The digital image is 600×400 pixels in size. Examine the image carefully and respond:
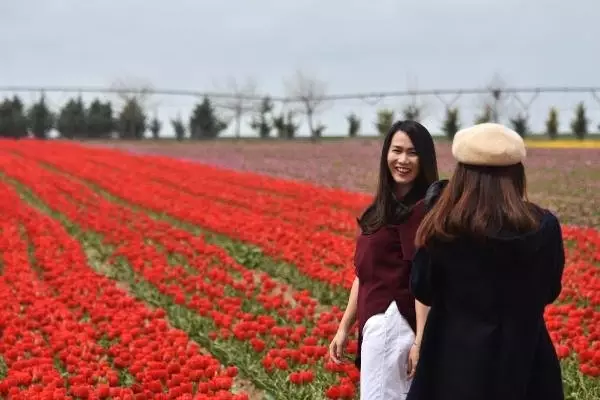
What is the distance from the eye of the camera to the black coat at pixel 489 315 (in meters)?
2.73

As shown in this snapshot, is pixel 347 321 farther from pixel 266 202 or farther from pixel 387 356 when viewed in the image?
pixel 266 202

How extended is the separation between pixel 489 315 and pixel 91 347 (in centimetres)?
344

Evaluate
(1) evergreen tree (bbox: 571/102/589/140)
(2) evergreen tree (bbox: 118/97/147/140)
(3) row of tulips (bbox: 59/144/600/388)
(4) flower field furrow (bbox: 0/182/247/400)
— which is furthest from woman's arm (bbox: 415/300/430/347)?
(2) evergreen tree (bbox: 118/97/147/140)

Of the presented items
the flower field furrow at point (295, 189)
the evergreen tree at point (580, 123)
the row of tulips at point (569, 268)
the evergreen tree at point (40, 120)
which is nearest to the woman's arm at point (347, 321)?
the row of tulips at point (569, 268)

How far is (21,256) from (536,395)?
7280mm

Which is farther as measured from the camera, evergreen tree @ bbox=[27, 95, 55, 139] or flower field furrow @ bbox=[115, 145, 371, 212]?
evergreen tree @ bbox=[27, 95, 55, 139]

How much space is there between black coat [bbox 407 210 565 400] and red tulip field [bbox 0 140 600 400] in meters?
1.57

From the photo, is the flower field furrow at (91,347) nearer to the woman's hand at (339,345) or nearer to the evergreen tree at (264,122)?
the woman's hand at (339,345)

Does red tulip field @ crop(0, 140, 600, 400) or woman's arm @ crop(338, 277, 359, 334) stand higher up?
woman's arm @ crop(338, 277, 359, 334)

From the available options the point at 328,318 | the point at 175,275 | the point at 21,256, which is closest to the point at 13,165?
the point at 21,256

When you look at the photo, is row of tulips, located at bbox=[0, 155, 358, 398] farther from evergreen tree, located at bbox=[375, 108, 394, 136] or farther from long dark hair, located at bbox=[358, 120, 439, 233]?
evergreen tree, located at bbox=[375, 108, 394, 136]

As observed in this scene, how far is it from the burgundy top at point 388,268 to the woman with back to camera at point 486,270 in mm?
434

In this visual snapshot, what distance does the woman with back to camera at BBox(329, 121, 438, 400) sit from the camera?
3.30 m

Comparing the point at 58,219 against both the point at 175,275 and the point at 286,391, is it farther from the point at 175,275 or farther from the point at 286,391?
the point at 286,391
